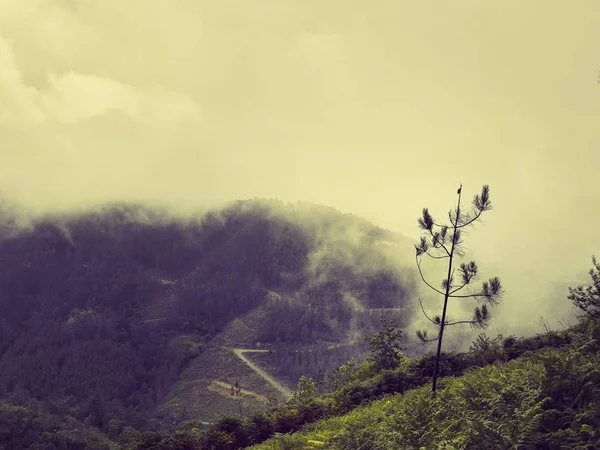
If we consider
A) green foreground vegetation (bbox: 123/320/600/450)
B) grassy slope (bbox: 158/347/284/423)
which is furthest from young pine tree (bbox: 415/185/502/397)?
grassy slope (bbox: 158/347/284/423)

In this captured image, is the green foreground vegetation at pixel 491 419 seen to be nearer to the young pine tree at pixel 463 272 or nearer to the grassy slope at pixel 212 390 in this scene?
the young pine tree at pixel 463 272

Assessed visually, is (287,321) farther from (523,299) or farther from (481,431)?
(481,431)

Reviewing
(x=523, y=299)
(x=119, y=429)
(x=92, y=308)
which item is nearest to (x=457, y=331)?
(x=523, y=299)

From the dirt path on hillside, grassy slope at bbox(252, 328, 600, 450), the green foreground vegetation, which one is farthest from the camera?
the dirt path on hillside


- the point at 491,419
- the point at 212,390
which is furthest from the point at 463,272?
the point at 212,390

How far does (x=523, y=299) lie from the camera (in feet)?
577

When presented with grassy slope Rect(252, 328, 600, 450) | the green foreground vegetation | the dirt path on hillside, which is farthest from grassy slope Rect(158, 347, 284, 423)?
grassy slope Rect(252, 328, 600, 450)

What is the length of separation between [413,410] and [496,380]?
2806 millimetres

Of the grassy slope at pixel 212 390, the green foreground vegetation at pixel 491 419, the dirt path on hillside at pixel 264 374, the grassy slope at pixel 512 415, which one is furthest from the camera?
the dirt path on hillside at pixel 264 374

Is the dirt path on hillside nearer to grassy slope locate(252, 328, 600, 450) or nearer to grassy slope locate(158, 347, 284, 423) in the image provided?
grassy slope locate(158, 347, 284, 423)

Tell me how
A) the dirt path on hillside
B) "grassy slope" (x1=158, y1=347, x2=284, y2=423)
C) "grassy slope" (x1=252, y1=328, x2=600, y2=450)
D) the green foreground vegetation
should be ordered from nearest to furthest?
"grassy slope" (x1=252, y1=328, x2=600, y2=450) < the green foreground vegetation < "grassy slope" (x1=158, y1=347, x2=284, y2=423) < the dirt path on hillside

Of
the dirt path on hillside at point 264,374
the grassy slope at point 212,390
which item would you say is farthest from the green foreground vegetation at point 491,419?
the dirt path on hillside at point 264,374

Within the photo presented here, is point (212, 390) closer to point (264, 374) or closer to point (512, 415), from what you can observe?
point (264, 374)

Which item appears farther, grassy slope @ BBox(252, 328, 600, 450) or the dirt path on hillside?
the dirt path on hillside
